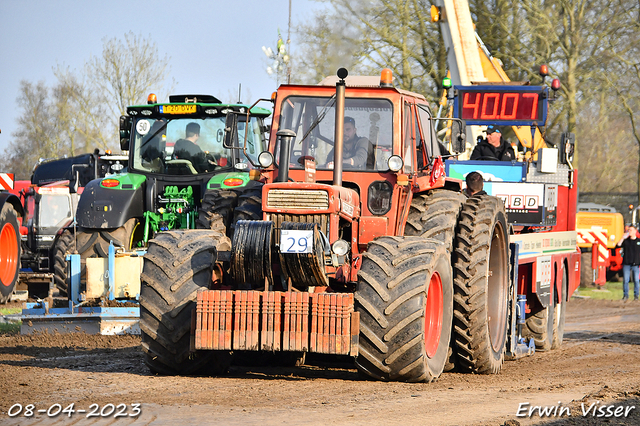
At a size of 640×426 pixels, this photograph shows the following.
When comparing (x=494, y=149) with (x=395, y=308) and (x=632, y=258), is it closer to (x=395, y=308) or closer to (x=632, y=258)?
(x=395, y=308)

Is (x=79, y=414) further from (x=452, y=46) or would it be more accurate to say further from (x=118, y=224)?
(x=452, y=46)

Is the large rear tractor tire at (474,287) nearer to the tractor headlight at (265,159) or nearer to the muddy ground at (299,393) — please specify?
the muddy ground at (299,393)

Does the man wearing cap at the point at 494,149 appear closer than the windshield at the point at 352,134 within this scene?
No

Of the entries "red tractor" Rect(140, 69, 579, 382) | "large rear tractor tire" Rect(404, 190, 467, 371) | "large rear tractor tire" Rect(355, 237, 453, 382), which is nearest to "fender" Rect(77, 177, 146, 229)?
"red tractor" Rect(140, 69, 579, 382)

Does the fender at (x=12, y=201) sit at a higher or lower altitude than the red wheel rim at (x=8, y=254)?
higher

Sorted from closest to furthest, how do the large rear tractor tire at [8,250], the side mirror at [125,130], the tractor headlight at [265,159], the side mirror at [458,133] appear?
the tractor headlight at [265,159] < the side mirror at [458,133] < the side mirror at [125,130] < the large rear tractor tire at [8,250]

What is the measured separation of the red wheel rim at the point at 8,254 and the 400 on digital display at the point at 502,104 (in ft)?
25.5

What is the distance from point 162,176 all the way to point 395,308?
624cm

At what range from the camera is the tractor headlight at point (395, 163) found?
288 inches

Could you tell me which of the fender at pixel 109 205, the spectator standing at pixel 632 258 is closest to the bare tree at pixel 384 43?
the spectator standing at pixel 632 258

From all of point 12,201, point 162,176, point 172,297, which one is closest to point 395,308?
point 172,297

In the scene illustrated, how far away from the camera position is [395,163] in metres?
7.36

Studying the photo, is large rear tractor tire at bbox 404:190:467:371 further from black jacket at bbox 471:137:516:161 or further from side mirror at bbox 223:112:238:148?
black jacket at bbox 471:137:516:161

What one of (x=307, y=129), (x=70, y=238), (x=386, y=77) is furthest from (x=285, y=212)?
(x=70, y=238)
